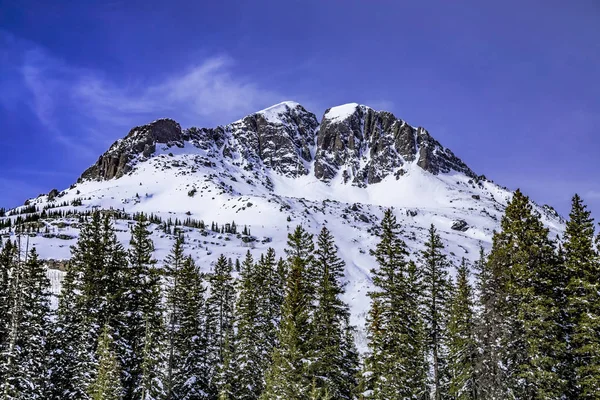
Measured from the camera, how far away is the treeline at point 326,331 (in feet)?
99.2

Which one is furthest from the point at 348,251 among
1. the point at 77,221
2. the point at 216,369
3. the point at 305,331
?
the point at 305,331

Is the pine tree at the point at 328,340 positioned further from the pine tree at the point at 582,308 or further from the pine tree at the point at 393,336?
the pine tree at the point at 582,308

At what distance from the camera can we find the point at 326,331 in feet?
113

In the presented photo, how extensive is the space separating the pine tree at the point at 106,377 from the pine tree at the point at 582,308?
Result: 1167 inches

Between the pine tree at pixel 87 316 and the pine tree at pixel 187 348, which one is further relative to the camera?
the pine tree at pixel 187 348

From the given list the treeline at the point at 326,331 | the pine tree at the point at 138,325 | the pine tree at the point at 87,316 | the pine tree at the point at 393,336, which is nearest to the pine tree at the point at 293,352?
the treeline at the point at 326,331

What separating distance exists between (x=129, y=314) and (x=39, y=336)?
6801mm

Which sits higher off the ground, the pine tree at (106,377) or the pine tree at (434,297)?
the pine tree at (434,297)

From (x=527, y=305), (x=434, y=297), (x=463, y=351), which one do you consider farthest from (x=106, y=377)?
(x=527, y=305)

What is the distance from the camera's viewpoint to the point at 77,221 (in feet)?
570

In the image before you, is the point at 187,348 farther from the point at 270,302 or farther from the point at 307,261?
the point at 307,261

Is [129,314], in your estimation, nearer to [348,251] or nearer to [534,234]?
[534,234]

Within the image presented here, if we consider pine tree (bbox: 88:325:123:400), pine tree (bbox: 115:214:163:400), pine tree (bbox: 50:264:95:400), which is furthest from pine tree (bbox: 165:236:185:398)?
pine tree (bbox: 50:264:95:400)

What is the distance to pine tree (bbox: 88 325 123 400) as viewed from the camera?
103 feet
